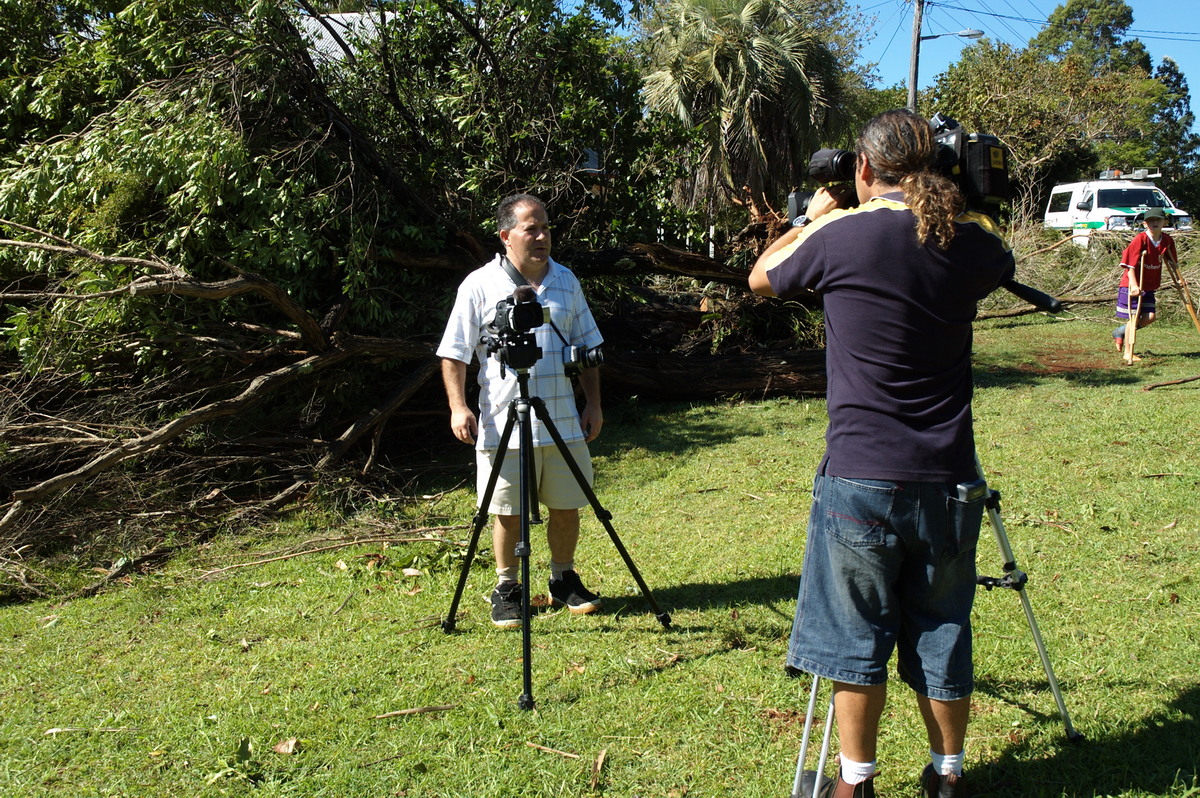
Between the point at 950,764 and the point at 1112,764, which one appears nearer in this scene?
the point at 950,764

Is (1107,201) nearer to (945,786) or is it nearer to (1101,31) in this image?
(945,786)

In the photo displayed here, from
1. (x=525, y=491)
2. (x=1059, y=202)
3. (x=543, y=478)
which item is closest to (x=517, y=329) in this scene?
(x=525, y=491)

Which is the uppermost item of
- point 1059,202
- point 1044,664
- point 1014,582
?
point 1059,202

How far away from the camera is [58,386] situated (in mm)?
5996

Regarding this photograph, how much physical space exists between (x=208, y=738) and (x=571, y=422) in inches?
75.1

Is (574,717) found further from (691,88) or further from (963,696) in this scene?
(691,88)

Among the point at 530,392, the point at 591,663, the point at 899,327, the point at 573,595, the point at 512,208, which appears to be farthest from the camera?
the point at 573,595

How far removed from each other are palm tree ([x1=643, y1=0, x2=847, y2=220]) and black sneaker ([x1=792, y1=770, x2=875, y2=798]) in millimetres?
14865

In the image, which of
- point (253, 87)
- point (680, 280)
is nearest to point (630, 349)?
point (680, 280)

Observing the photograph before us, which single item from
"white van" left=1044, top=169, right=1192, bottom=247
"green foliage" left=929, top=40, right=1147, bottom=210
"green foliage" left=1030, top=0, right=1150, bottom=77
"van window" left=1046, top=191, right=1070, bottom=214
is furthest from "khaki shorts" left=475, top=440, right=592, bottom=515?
"green foliage" left=1030, top=0, right=1150, bottom=77

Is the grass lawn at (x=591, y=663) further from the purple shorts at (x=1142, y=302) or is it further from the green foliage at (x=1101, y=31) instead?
the green foliage at (x=1101, y=31)

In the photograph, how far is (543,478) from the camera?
4.12m

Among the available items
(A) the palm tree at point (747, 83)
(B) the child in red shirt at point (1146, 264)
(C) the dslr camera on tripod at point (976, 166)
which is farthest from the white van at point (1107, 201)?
(C) the dslr camera on tripod at point (976, 166)

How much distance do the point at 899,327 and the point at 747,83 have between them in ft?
51.1
